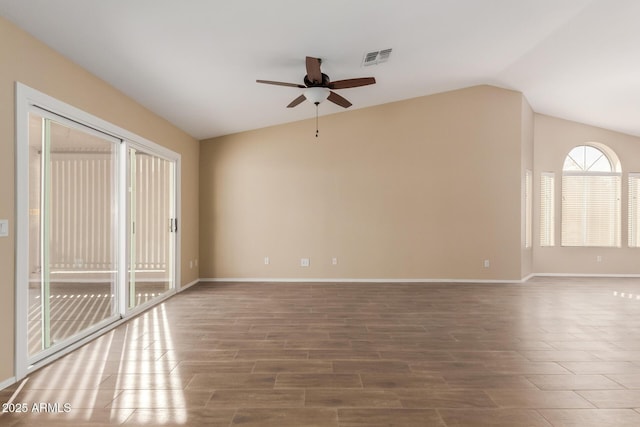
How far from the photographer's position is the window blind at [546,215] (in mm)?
7086

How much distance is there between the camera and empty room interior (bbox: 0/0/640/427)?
2.49 metres

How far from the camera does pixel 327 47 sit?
3.82 m

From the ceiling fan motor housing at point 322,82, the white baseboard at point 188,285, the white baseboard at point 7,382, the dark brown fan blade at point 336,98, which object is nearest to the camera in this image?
the white baseboard at point 7,382

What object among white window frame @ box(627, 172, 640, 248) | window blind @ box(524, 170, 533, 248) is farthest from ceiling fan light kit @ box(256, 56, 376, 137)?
white window frame @ box(627, 172, 640, 248)

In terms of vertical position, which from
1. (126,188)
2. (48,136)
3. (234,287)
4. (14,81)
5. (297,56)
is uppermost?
(297,56)

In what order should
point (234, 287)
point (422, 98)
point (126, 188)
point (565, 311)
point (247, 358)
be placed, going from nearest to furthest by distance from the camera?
point (247, 358) < point (126, 188) < point (565, 311) < point (234, 287) < point (422, 98)

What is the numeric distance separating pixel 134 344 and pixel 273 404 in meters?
1.82

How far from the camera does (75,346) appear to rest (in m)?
3.24

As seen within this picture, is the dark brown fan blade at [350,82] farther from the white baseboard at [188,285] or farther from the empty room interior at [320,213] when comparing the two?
the white baseboard at [188,285]

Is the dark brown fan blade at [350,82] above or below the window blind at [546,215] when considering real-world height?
above

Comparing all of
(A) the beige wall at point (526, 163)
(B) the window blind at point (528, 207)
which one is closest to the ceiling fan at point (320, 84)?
(A) the beige wall at point (526, 163)

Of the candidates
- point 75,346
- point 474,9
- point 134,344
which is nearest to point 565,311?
point 474,9

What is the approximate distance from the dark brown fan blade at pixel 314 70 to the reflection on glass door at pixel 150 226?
7.80 ft

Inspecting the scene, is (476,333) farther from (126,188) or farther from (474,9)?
(126,188)
